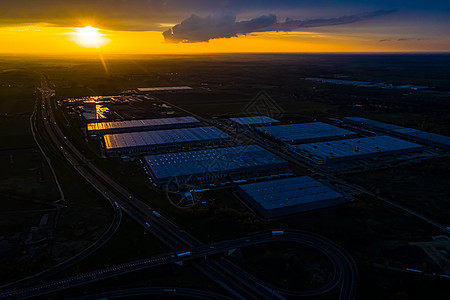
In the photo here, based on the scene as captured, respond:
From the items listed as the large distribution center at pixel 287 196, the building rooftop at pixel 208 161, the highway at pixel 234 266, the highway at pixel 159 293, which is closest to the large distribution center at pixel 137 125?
the building rooftop at pixel 208 161

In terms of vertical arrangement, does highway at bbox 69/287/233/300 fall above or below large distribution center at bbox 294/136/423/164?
below

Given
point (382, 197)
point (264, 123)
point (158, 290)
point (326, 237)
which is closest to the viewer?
point (158, 290)

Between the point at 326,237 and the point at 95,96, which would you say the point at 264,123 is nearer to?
the point at 326,237

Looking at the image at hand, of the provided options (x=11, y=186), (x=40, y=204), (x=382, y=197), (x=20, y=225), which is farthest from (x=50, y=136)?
(x=382, y=197)

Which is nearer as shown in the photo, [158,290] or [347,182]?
[158,290]

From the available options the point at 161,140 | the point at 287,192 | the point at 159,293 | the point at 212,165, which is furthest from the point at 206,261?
the point at 161,140

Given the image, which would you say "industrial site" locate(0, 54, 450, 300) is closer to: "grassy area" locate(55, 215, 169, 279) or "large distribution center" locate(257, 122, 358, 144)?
"grassy area" locate(55, 215, 169, 279)

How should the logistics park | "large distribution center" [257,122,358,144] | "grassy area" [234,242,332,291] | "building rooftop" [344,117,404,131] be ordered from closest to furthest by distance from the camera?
1. "grassy area" [234,242,332,291]
2. the logistics park
3. "large distribution center" [257,122,358,144]
4. "building rooftop" [344,117,404,131]

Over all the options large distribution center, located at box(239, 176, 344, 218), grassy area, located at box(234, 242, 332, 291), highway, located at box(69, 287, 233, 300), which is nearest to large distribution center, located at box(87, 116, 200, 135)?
large distribution center, located at box(239, 176, 344, 218)
